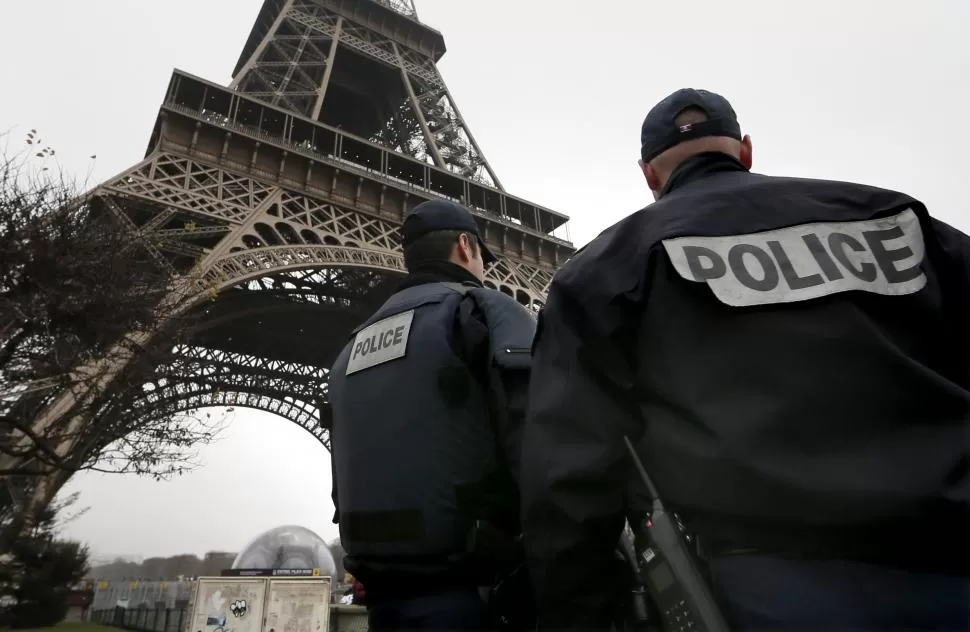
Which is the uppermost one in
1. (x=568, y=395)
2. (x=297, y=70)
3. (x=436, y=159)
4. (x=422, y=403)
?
(x=297, y=70)

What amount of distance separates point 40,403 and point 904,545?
381 inches

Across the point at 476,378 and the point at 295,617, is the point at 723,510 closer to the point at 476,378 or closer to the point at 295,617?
the point at 476,378

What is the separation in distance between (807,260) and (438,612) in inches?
50.7

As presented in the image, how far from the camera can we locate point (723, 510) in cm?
100

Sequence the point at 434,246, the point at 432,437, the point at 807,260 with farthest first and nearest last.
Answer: the point at 434,246
the point at 432,437
the point at 807,260

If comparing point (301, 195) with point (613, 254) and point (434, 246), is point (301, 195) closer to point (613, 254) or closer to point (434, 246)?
point (434, 246)

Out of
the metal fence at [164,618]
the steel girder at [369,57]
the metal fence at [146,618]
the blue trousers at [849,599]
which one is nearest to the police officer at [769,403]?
the blue trousers at [849,599]

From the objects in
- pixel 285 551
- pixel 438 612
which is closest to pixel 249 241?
pixel 285 551

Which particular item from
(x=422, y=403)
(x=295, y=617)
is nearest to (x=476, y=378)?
(x=422, y=403)

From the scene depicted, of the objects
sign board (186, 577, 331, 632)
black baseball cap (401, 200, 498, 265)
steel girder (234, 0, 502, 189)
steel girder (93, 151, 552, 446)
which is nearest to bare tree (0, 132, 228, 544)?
steel girder (93, 151, 552, 446)

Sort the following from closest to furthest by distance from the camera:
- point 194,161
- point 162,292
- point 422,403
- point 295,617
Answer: point 422,403, point 295,617, point 162,292, point 194,161

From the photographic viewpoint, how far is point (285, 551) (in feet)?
39.1

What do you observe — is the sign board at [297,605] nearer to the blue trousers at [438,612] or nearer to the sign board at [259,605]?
the sign board at [259,605]

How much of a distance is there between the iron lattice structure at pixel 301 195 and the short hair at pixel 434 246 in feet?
24.9
